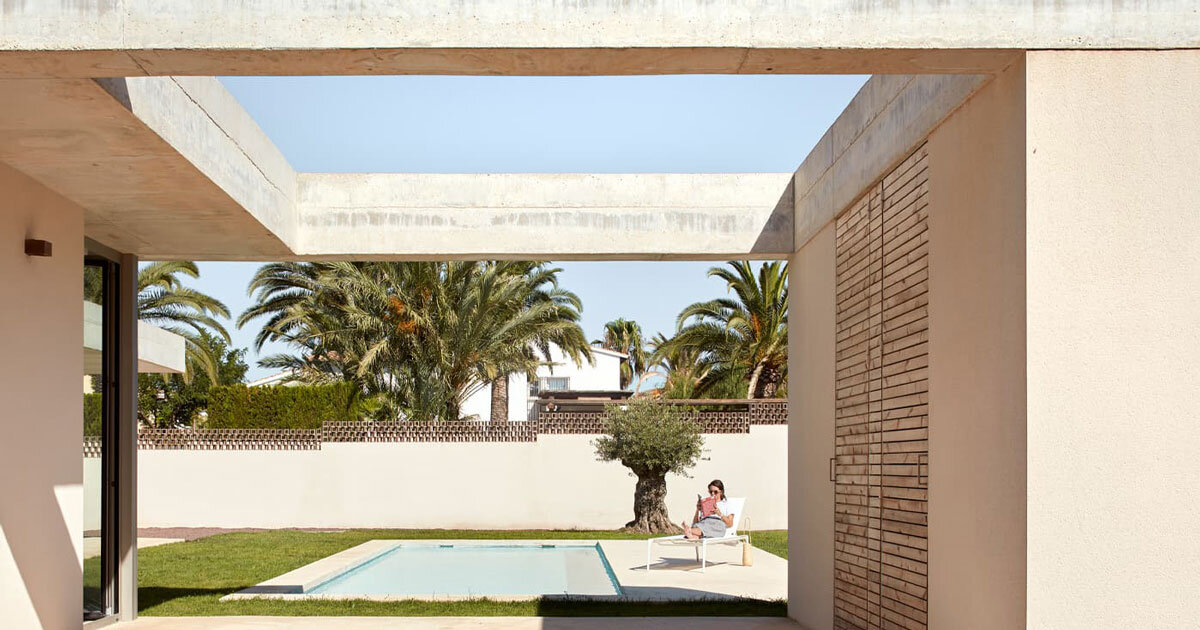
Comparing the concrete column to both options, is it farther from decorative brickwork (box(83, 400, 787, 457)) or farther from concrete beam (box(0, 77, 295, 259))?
decorative brickwork (box(83, 400, 787, 457))

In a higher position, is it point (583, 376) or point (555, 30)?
point (555, 30)

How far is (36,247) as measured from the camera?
290 inches

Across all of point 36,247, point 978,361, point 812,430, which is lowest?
point 812,430

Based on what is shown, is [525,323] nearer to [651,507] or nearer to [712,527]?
[651,507]

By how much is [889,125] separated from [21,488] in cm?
550

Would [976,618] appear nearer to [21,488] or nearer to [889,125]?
[889,125]

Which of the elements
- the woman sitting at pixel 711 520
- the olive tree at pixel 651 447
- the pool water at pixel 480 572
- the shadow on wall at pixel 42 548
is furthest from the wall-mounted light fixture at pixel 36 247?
the olive tree at pixel 651 447

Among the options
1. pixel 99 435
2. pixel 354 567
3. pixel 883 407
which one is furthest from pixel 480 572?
pixel 883 407

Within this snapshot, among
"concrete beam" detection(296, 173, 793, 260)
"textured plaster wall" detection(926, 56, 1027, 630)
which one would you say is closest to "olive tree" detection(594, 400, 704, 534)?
"concrete beam" detection(296, 173, 793, 260)

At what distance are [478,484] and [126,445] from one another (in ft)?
41.4

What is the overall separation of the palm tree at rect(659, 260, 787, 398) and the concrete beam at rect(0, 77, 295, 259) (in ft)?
55.3

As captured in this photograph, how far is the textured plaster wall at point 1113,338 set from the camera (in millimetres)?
4633

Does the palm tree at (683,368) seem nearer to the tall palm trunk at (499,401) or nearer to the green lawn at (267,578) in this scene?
the tall palm trunk at (499,401)

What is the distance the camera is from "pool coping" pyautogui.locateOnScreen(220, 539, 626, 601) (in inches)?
434
